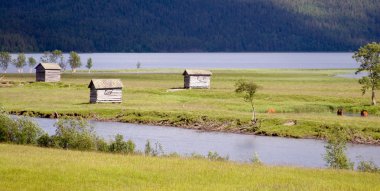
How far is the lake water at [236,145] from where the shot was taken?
166ft

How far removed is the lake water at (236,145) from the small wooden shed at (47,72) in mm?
49761

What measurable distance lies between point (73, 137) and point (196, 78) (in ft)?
201

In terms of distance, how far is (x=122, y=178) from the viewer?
31.4 metres

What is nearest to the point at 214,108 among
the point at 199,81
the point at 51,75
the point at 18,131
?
the point at 199,81

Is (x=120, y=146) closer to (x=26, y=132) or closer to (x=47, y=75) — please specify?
(x=26, y=132)

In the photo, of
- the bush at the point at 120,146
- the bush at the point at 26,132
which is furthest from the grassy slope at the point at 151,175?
the bush at the point at 26,132

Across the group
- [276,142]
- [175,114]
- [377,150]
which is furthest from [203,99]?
[377,150]

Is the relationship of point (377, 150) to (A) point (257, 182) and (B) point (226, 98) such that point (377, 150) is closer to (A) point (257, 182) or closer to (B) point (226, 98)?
(A) point (257, 182)

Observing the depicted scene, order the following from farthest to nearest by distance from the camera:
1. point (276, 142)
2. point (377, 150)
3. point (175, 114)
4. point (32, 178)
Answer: point (175, 114) < point (276, 142) < point (377, 150) < point (32, 178)

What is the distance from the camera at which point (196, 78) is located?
10594 cm

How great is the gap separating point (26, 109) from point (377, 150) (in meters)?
41.4

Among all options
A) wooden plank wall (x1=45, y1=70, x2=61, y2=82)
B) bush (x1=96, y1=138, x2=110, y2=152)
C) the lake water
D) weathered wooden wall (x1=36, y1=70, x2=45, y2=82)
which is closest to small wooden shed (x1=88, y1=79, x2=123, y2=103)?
the lake water

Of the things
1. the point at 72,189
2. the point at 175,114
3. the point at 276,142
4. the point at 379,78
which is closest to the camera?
the point at 72,189

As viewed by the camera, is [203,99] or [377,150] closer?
[377,150]
